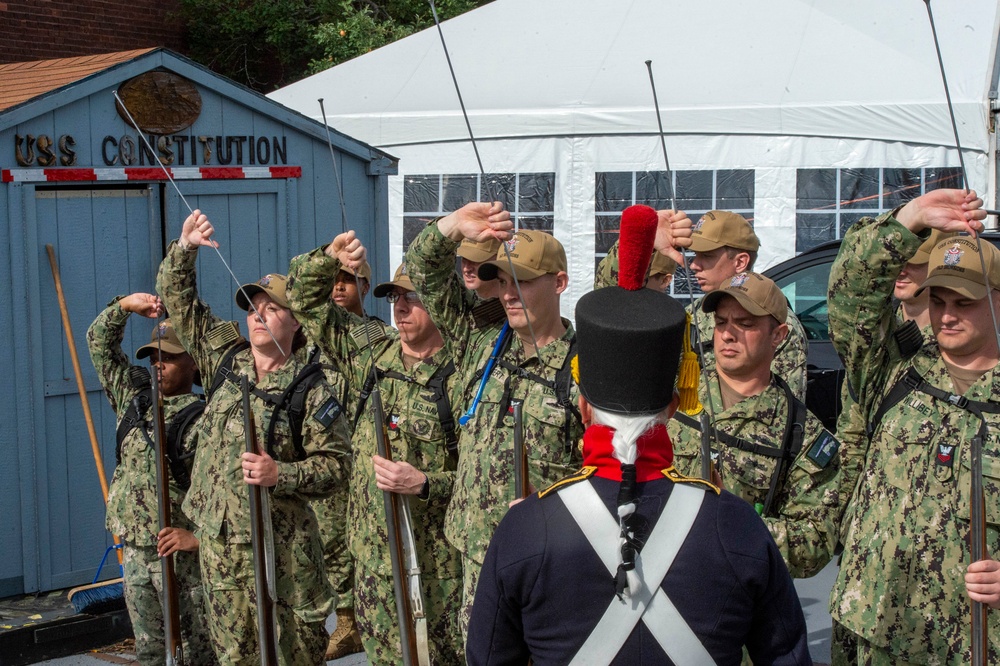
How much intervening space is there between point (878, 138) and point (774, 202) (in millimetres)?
986

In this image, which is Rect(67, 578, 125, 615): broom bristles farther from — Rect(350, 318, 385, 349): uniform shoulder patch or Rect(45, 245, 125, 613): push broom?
Rect(350, 318, 385, 349): uniform shoulder patch

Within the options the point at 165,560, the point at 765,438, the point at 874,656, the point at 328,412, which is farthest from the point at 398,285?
the point at 874,656

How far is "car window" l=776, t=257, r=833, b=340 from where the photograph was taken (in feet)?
24.6

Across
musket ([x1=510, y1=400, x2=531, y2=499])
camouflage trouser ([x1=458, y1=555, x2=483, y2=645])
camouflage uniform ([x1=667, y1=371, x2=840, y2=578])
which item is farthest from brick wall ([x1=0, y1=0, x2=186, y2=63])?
camouflage uniform ([x1=667, y1=371, x2=840, y2=578])

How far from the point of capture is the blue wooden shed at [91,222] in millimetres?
6246

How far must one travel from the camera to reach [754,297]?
12.8 ft

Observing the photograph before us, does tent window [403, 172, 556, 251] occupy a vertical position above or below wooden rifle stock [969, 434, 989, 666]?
above

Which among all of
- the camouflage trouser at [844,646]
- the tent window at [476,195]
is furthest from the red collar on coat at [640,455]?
the tent window at [476,195]

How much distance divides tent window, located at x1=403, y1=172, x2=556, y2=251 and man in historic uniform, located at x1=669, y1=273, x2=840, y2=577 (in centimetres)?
685

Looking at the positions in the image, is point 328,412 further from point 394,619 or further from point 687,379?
point 687,379

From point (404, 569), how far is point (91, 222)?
321cm

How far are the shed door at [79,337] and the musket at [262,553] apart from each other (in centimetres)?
224

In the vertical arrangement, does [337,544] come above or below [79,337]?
below

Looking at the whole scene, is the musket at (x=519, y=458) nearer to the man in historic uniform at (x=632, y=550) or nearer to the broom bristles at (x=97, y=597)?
the man in historic uniform at (x=632, y=550)
